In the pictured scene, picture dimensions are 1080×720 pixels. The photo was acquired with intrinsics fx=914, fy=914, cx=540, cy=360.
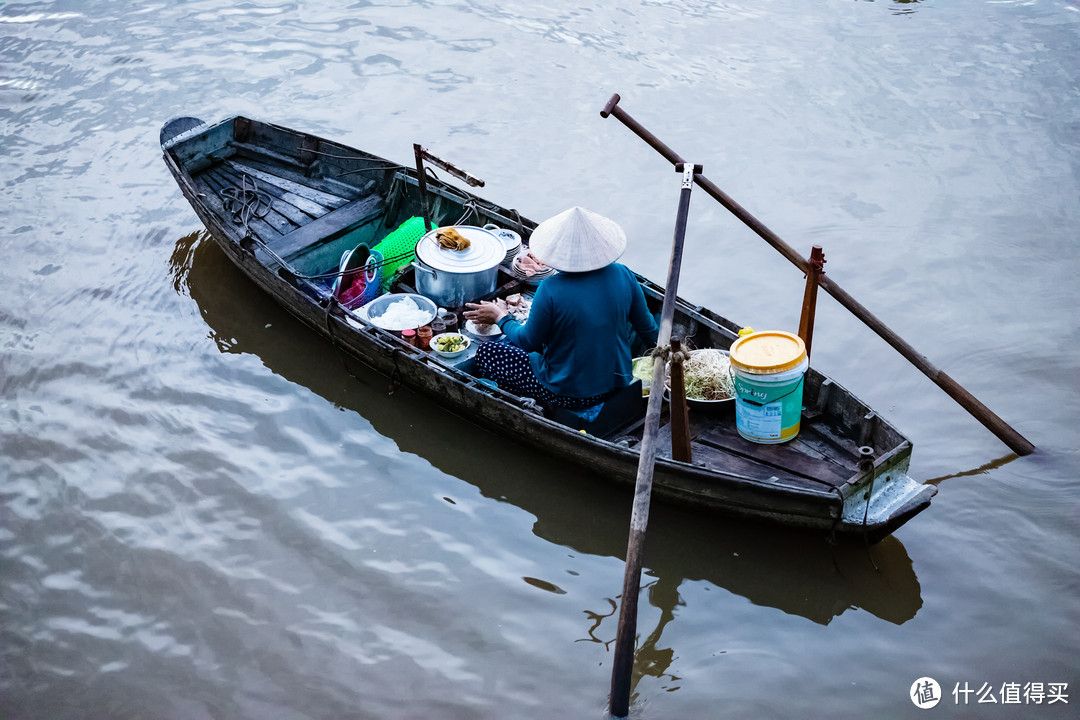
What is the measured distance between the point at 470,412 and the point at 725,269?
300cm

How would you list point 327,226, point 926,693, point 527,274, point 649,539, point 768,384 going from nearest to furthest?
point 926,693 < point 768,384 < point 649,539 < point 527,274 < point 327,226

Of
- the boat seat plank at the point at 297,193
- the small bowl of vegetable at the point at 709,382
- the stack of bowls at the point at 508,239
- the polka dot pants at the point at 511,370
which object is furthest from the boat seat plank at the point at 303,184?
the small bowl of vegetable at the point at 709,382

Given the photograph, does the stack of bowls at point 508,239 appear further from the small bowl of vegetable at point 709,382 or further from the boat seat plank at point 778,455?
the boat seat plank at point 778,455

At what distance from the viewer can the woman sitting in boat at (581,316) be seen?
5.08 m

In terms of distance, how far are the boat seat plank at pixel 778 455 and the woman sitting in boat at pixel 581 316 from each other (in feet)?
2.04

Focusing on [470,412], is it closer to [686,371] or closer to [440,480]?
[440,480]

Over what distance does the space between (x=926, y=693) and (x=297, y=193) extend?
6.06 m

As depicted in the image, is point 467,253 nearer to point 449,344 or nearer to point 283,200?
point 449,344

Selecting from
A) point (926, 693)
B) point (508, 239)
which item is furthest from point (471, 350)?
point (926, 693)

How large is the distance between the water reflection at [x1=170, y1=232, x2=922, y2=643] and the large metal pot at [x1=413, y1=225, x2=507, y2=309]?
2.56ft

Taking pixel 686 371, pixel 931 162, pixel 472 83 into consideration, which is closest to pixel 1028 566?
pixel 686 371

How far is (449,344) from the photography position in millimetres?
6082

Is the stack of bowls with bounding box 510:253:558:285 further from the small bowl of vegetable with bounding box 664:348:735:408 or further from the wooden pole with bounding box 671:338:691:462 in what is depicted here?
the wooden pole with bounding box 671:338:691:462

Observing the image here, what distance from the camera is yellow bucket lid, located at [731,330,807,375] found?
16.4 ft
